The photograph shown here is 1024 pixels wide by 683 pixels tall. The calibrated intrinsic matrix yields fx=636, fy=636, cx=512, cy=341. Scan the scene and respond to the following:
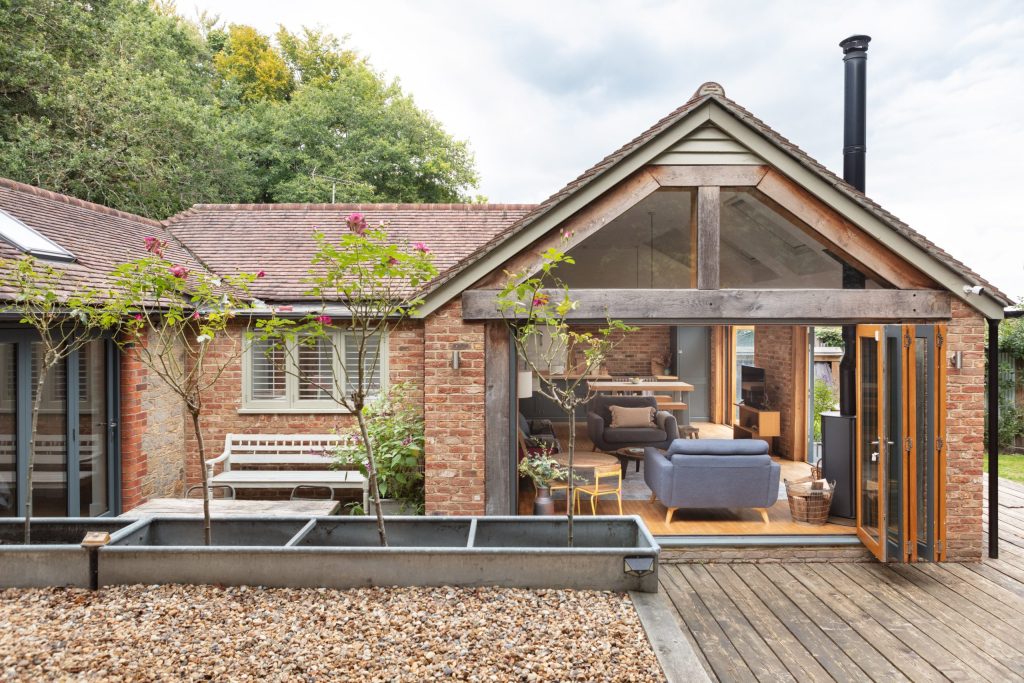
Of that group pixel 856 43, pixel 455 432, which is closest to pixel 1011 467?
pixel 856 43

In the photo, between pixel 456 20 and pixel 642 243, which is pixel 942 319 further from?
pixel 456 20

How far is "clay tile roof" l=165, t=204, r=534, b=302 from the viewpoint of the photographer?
31.1 ft

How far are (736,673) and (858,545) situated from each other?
9.96 ft

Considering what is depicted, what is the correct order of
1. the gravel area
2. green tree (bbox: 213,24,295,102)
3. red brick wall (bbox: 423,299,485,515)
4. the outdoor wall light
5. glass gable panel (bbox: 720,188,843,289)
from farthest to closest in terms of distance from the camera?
green tree (bbox: 213,24,295,102) < glass gable panel (bbox: 720,188,843,289) < red brick wall (bbox: 423,299,485,515) < the outdoor wall light < the gravel area

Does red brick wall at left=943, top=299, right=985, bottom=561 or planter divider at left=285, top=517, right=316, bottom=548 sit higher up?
red brick wall at left=943, top=299, right=985, bottom=561

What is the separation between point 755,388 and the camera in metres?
12.1

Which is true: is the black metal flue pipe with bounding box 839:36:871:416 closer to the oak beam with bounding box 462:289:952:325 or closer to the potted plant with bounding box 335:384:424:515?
the oak beam with bounding box 462:289:952:325

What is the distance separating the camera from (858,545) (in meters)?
6.41

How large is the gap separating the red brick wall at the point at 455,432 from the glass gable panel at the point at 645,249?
1.53 metres

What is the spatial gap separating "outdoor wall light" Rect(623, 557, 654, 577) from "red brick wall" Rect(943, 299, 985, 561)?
401 centimetres

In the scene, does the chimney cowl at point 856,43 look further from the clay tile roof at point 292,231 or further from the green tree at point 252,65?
the green tree at point 252,65

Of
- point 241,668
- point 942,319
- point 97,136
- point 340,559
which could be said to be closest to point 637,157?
point 942,319

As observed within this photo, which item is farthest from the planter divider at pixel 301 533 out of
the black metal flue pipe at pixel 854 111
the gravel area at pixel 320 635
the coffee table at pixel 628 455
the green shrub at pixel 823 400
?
the green shrub at pixel 823 400

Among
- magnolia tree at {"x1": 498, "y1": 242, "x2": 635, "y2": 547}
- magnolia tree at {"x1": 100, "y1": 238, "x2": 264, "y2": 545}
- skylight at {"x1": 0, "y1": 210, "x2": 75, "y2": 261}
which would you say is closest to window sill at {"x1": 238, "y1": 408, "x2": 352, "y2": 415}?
magnolia tree at {"x1": 100, "y1": 238, "x2": 264, "y2": 545}
